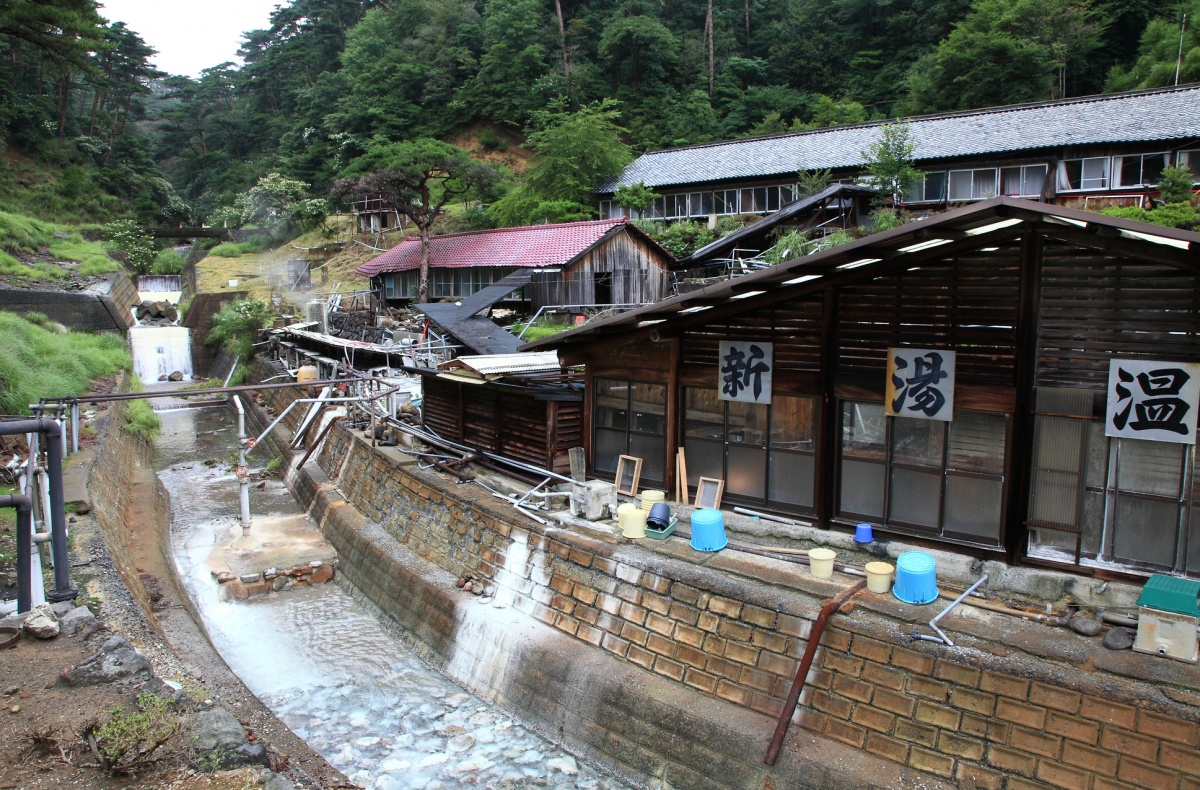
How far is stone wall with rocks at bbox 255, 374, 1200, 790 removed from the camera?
712cm

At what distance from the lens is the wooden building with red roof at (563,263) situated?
27891 mm

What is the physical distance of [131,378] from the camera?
28.8 m

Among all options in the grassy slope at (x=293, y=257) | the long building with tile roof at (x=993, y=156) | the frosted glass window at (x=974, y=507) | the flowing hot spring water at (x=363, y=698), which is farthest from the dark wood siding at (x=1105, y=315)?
the grassy slope at (x=293, y=257)

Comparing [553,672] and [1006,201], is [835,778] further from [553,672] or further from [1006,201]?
[1006,201]

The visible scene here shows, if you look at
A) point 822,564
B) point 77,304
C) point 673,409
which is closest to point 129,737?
point 822,564

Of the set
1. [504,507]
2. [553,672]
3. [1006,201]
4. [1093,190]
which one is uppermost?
[1093,190]

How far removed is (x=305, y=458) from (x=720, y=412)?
50.4 ft

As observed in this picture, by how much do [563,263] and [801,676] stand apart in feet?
68.6

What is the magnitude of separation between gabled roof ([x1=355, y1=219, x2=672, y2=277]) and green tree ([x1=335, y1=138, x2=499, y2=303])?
3.36ft

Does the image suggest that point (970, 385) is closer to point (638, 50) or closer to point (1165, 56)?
point (1165, 56)

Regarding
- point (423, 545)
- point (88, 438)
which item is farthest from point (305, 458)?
point (423, 545)

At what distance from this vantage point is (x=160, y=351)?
3888cm

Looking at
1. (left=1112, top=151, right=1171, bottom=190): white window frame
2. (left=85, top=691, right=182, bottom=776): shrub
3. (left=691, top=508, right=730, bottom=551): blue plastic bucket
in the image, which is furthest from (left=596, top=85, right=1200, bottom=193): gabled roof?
(left=85, top=691, right=182, bottom=776): shrub

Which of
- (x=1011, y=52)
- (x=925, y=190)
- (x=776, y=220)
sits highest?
(x=1011, y=52)
